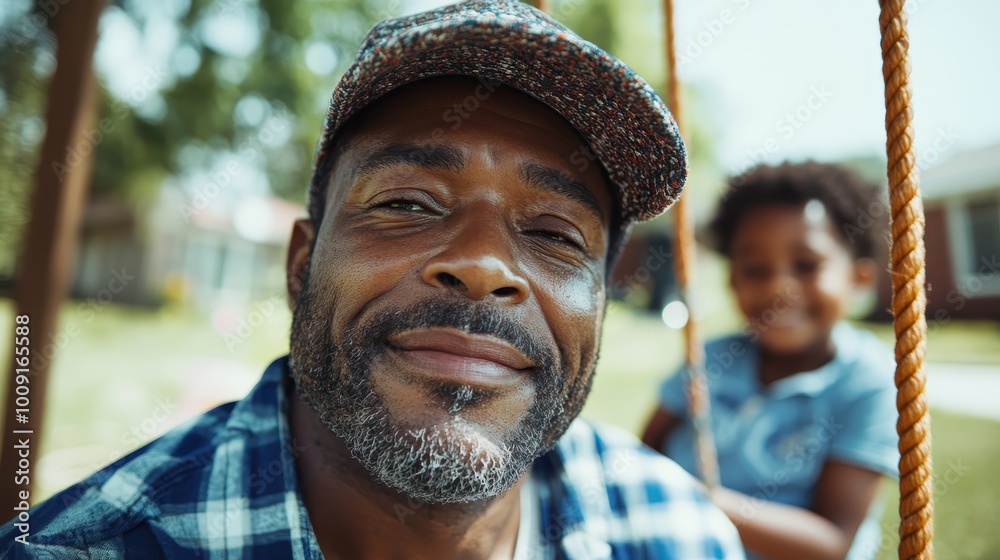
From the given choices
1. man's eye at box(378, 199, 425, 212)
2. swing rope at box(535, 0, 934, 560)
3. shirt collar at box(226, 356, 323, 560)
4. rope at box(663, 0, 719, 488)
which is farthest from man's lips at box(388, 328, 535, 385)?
rope at box(663, 0, 719, 488)

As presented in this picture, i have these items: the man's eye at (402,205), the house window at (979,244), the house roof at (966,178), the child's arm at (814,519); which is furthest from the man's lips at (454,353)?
the house window at (979,244)

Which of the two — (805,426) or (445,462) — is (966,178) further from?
(445,462)

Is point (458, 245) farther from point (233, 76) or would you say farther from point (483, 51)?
point (233, 76)

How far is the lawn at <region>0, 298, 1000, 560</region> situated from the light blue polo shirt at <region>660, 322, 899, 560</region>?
65.7 inches

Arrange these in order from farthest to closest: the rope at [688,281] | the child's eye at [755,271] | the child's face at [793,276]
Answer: the child's eye at [755,271], the child's face at [793,276], the rope at [688,281]

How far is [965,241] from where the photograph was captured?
55.6ft

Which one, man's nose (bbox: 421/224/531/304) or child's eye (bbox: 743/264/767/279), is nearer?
man's nose (bbox: 421/224/531/304)

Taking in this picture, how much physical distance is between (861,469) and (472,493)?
2.03m

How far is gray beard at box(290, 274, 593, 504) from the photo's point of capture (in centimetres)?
137

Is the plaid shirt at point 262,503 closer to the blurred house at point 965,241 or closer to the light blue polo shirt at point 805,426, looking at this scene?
the light blue polo shirt at point 805,426

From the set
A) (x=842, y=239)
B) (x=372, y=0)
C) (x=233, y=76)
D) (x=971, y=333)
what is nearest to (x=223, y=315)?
(x=233, y=76)

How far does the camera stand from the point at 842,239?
342 cm

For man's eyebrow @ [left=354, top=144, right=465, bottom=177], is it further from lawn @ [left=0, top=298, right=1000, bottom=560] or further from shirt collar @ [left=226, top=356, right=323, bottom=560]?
lawn @ [left=0, top=298, right=1000, bottom=560]

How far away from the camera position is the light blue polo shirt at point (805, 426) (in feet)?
9.00
